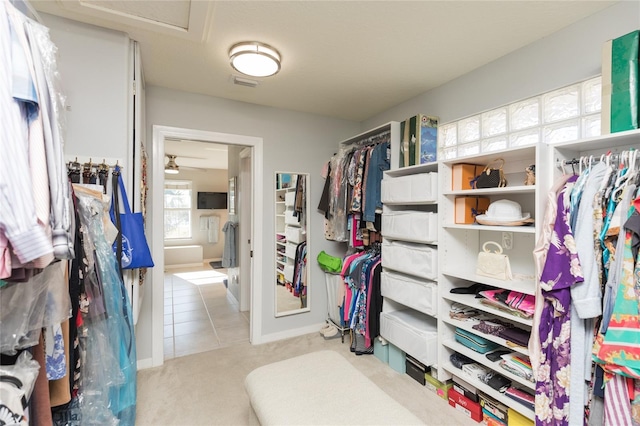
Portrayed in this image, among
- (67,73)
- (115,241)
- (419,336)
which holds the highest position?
(67,73)

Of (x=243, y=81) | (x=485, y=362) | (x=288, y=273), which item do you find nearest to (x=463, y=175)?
(x=485, y=362)

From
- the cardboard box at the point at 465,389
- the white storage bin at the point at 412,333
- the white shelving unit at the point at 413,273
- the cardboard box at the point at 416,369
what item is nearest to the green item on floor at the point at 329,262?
the white shelving unit at the point at 413,273

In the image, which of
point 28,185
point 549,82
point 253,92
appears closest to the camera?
point 28,185

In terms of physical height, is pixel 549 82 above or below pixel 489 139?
above

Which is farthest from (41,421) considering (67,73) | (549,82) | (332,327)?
(549,82)

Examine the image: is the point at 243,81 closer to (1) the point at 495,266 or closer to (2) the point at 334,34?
(2) the point at 334,34

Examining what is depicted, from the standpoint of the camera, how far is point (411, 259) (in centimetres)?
232

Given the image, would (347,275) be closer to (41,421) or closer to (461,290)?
(461,290)

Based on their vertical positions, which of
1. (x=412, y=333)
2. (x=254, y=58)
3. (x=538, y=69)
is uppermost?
(x=254, y=58)

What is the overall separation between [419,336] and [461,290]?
467 mm

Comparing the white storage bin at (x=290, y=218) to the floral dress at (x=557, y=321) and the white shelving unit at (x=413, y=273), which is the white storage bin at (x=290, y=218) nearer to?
the white shelving unit at (x=413, y=273)

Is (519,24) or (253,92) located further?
(253,92)

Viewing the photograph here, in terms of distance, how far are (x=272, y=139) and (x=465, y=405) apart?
2.81 metres

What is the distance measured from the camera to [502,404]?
179 cm
